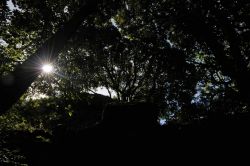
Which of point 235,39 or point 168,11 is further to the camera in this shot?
point 168,11

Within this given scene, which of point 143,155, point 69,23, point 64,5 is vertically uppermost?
point 64,5

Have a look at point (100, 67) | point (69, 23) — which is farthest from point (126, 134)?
point (100, 67)

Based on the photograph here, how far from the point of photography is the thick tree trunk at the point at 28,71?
22.7 ft

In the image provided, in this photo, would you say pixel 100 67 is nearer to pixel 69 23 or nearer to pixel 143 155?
pixel 143 155

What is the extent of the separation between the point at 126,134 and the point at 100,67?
1941 centimetres

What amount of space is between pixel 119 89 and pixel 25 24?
24548mm

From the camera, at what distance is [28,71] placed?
752 cm

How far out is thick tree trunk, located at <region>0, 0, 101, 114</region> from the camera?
691 centimetres

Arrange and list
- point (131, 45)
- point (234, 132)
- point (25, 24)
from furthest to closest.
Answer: point (131, 45) → point (234, 132) → point (25, 24)

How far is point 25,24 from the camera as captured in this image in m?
9.71

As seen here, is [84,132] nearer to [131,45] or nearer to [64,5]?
A: [64,5]

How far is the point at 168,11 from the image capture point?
20.8m

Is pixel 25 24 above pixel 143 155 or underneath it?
above

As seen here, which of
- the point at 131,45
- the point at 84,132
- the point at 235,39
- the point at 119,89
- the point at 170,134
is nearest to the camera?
the point at 170,134
